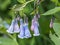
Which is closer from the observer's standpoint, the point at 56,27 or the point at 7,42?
the point at 56,27

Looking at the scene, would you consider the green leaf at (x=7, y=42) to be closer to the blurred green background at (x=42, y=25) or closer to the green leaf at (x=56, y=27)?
the blurred green background at (x=42, y=25)

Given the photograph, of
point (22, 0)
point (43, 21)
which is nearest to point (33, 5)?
point (22, 0)

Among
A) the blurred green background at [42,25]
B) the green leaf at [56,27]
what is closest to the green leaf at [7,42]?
the blurred green background at [42,25]

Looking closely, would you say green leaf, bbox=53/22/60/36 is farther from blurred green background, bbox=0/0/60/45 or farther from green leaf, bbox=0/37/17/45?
green leaf, bbox=0/37/17/45

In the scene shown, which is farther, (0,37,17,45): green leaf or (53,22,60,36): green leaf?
(0,37,17,45): green leaf

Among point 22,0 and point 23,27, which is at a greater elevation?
point 22,0

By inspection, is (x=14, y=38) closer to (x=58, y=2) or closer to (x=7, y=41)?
(x=7, y=41)

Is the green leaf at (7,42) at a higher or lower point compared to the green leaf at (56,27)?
lower

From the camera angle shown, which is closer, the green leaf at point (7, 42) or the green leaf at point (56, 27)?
the green leaf at point (56, 27)

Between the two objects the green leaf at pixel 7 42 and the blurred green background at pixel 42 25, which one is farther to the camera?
the green leaf at pixel 7 42

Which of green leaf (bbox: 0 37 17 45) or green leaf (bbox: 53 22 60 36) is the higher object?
green leaf (bbox: 53 22 60 36)

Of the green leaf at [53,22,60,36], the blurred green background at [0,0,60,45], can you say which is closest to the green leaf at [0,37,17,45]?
the blurred green background at [0,0,60,45]
